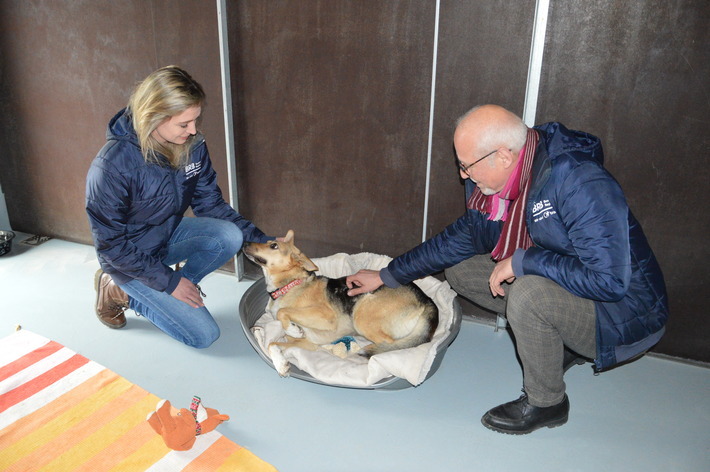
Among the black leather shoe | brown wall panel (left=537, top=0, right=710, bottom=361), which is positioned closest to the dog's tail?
the black leather shoe

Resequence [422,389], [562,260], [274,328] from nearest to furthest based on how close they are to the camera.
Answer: [562,260], [422,389], [274,328]

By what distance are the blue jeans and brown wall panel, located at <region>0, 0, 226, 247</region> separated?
28.2 inches

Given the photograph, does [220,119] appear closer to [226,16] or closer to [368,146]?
[226,16]

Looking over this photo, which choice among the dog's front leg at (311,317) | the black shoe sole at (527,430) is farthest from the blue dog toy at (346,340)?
the black shoe sole at (527,430)

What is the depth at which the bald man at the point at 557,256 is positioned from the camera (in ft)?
6.97

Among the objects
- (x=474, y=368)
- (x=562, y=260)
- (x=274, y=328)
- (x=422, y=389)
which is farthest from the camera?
(x=274, y=328)

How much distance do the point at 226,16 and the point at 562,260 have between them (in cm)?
277

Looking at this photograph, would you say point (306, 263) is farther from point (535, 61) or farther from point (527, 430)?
point (535, 61)

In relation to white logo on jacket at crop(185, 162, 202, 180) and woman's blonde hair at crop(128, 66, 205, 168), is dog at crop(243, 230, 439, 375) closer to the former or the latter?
white logo on jacket at crop(185, 162, 202, 180)

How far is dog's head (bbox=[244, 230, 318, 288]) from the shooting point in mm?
3201

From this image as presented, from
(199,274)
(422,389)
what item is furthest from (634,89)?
(199,274)

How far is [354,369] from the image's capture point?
277 cm

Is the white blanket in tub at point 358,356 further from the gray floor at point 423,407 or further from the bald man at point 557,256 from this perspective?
the bald man at point 557,256

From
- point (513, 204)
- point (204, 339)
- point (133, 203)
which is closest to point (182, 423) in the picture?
point (204, 339)
